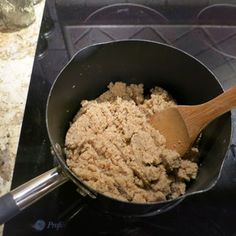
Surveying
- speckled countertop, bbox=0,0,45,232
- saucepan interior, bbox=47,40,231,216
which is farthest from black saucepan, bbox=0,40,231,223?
speckled countertop, bbox=0,0,45,232

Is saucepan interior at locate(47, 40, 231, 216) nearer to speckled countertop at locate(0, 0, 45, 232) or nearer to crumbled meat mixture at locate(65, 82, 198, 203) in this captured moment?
crumbled meat mixture at locate(65, 82, 198, 203)

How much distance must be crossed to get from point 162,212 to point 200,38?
469mm

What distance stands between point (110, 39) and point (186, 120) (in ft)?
1.12

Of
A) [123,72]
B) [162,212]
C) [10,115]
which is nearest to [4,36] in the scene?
[10,115]

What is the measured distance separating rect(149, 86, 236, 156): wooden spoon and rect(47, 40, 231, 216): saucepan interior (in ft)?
0.14

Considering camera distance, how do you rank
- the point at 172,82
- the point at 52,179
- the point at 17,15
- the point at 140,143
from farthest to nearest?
1. the point at 17,15
2. the point at 172,82
3. the point at 140,143
4. the point at 52,179

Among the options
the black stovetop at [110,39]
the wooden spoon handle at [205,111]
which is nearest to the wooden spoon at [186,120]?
the wooden spoon handle at [205,111]

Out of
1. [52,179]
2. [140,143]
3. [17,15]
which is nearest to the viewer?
[52,179]

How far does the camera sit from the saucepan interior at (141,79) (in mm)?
650

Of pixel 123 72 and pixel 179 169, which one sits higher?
pixel 123 72

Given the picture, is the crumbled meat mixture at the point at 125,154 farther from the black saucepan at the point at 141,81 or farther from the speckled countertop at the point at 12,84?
the speckled countertop at the point at 12,84

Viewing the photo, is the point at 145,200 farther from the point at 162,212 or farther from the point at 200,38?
the point at 200,38

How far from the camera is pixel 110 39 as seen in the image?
89 centimetres

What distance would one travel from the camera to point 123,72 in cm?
77
